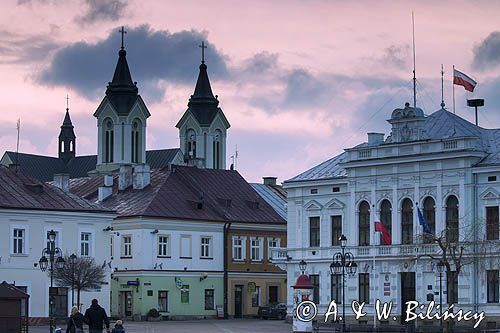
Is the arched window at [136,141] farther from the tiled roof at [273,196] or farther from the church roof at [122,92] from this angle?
the tiled roof at [273,196]

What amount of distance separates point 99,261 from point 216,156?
72.6 meters

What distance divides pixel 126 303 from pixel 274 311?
9396 mm

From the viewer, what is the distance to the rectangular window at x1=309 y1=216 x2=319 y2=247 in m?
80.4

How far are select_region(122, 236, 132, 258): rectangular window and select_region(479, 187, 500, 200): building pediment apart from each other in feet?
81.7

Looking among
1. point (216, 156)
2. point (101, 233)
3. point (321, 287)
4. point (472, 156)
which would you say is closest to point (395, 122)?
point (472, 156)

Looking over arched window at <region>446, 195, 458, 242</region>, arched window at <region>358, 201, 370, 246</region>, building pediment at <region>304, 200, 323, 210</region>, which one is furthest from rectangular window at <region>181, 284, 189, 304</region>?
arched window at <region>446, 195, 458, 242</region>

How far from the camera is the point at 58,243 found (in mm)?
77375

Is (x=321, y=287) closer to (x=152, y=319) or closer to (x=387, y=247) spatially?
(x=387, y=247)

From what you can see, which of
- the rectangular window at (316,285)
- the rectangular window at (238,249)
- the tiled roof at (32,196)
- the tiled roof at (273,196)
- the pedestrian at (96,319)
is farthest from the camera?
the tiled roof at (273,196)

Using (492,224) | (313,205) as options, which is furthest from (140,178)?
(492,224)

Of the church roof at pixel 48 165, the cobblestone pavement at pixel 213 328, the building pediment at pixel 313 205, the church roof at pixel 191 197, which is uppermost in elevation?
the church roof at pixel 48 165

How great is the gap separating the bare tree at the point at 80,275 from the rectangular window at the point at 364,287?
14.4 metres

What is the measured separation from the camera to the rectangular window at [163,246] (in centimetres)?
8712

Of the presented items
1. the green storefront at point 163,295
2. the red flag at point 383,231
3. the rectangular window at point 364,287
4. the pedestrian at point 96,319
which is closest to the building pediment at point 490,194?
the red flag at point 383,231
